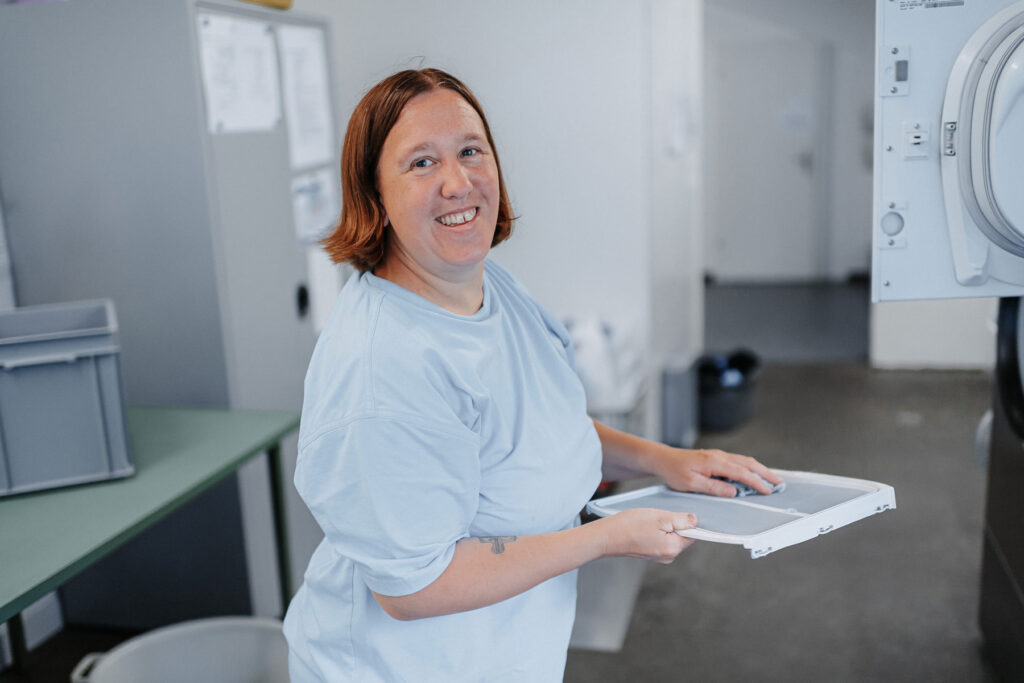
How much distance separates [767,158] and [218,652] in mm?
6258

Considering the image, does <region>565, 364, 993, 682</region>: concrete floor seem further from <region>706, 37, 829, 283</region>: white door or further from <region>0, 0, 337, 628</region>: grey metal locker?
<region>706, 37, 829, 283</region>: white door

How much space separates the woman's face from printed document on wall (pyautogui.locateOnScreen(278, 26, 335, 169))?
60.6 inches

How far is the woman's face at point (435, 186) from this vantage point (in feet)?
3.65

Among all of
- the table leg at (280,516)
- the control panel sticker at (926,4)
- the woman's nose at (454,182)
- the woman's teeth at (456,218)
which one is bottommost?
the table leg at (280,516)

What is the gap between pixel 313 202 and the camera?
2721 millimetres

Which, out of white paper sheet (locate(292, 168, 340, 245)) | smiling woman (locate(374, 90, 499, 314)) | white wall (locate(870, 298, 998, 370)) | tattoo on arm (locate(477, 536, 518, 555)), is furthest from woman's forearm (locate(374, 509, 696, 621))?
white wall (locate(870, 298, 998, 370))

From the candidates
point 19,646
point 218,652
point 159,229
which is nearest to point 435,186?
point 218,652

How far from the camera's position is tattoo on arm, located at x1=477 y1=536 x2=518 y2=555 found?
3.63ft

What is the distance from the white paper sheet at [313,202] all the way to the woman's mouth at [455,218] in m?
1.48

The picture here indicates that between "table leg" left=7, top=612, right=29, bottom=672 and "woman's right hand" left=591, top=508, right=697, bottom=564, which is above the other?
"woman's right hand" left=591, top=508, right=697, bottom=564

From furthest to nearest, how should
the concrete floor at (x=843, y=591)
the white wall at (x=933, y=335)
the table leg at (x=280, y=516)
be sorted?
the white wall at (x=933, y=335) → the concrete floor at (x=843, y=591) → the table leg at (x=280, y=516)

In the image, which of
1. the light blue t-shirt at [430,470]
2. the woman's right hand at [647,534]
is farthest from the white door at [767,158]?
the woman's right hand at [647,534]

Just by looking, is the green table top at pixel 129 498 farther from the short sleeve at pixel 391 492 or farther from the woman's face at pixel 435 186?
the woman's face at pixel 435 186

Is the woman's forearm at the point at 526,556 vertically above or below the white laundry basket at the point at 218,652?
above
